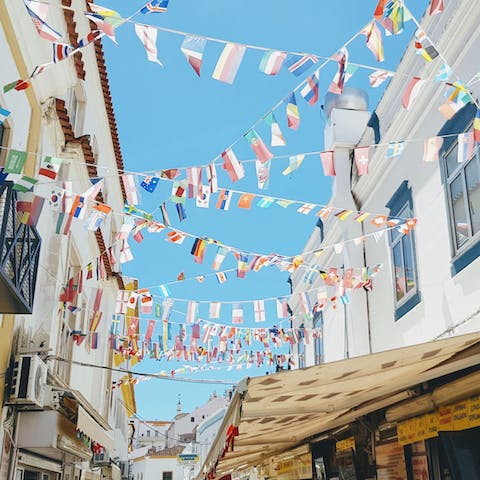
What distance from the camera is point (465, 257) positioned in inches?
283

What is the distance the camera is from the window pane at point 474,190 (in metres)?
7.07

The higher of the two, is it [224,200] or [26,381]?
[224,200]

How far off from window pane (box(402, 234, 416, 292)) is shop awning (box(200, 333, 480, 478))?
2.69 m

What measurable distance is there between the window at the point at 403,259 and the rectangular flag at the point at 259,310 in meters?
2.63

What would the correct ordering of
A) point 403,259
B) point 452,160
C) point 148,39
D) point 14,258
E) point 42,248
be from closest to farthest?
point 148,39 → point 14,258 → point 452,160 → point 42,248 → point 403,259

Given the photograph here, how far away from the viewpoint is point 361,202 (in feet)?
37.1

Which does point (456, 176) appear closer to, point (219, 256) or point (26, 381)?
point (219, 256)

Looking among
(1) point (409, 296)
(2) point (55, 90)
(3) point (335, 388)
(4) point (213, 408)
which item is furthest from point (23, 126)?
(4) point (213, 408)

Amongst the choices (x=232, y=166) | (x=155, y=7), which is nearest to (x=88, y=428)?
(x=232, y=166)

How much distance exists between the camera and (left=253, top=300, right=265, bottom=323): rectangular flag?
37.1ft

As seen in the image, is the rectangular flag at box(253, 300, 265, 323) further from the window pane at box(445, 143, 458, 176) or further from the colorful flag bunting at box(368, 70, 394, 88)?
the colorful flag bunting at box(368, 70, 394, 88)

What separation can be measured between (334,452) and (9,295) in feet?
19.0

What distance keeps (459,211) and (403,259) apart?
1.96m

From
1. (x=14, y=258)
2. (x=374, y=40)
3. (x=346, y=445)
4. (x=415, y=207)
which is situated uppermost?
(x=415, y=207)
